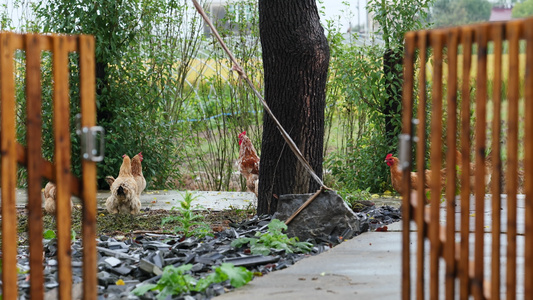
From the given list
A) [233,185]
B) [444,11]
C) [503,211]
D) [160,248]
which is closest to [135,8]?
[233,185]

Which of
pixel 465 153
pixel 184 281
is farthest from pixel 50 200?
pixel 465 153

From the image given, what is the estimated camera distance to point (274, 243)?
13.7ft

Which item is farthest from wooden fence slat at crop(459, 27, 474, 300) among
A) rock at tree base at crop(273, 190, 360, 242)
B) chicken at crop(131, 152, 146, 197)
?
chicken at crop(131, 152, 146, 197)

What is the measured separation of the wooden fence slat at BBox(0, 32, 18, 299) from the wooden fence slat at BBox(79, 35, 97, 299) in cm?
27

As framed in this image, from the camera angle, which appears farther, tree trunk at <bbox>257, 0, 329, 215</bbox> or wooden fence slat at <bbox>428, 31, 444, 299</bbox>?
tree trunk at <bbox>257, 0, 329, 215</bbox>

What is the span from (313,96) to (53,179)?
3313 mm

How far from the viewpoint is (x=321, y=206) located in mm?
4777

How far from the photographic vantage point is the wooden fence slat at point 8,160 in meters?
2.38

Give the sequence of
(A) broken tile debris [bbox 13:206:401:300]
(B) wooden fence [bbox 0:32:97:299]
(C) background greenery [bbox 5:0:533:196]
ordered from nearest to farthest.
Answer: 1. (B) wooden fence [bbox 0:32:97:299]
2. (A) broken tile debris [bbox 13:206:401:300]
3. (C) background greenery [bbox 5:0:533:196]

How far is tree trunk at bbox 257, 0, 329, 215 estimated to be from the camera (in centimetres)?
536

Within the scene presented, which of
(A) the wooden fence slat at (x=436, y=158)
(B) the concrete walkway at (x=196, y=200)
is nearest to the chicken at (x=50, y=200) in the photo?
(B) the concrete walkway at (x=196, y=200)

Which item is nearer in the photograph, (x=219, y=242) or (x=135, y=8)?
(x=219, y=242)

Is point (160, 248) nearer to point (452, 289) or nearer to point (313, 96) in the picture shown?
point (313, 96)

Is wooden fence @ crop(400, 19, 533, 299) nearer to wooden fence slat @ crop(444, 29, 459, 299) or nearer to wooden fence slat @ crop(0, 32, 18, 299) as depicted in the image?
wooden fence slat @ crop(444, 29, 459, 299)
